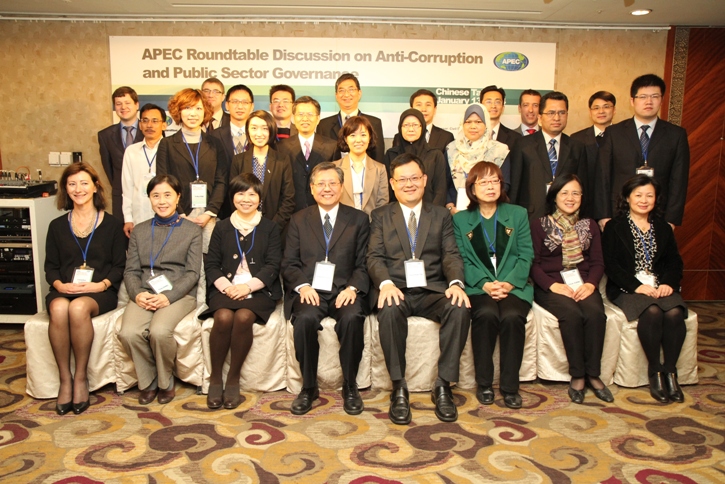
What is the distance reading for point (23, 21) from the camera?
18.3ft

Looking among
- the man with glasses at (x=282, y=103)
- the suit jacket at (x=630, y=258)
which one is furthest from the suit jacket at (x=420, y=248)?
the man with glasses at (x=282, y=103)

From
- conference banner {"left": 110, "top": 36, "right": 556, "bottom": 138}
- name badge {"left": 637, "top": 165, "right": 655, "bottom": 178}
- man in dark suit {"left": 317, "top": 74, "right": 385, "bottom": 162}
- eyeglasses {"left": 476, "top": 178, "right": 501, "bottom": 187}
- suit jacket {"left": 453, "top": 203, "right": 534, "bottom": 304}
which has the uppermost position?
conference banner {"left": 110, "top": 36, "right": 556, "bottom": 138}

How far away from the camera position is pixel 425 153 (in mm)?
4328

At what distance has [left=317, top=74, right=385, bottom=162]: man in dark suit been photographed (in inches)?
184

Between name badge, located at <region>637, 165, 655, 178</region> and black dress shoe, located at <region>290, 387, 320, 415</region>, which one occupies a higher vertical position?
name badge, located at <region>637, 165, 655, 178</region>

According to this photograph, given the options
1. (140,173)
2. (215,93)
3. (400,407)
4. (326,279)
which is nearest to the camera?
(400,407)

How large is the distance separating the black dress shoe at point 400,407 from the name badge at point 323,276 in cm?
77

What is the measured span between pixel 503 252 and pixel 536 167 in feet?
3.32

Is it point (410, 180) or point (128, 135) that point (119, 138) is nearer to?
point (128, 135)

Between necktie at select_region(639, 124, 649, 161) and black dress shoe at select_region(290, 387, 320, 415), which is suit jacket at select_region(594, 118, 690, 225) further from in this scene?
black dress shoe at select_region(290, 387, 320, 415)

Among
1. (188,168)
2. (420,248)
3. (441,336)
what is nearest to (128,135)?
(188,168)

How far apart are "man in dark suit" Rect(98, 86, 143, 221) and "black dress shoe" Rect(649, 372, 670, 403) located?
430 cm

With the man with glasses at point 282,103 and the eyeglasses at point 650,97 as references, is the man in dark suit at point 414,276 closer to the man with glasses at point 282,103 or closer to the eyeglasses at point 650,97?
the man with glasses at point 282,103

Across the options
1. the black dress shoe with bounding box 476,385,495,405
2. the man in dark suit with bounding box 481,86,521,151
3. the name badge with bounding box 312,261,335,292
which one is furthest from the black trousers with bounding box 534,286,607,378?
the man in dark suit with bounding box 481,86,521,151
